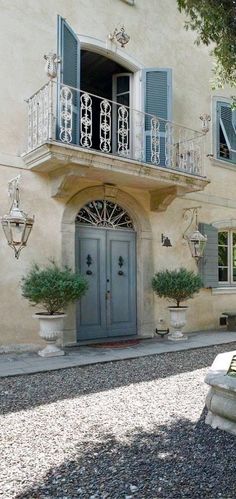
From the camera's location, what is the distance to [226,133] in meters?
10.7

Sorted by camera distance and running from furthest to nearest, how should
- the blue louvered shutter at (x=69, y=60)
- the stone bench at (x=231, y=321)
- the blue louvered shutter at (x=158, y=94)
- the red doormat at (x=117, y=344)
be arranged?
the stone bench at (x=231, y=321) → the blue louvered shutter at (x=158, y=94) → the red doormat at (x=117, y=344) → the blue louvered shutter at (x=69, y=60)

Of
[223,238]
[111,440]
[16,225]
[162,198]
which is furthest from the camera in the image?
[223,238]

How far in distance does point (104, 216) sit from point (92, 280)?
1.39 m

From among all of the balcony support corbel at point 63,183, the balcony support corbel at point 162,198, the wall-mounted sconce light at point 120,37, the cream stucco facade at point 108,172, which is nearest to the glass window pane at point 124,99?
the cream stucco facade at point 108,172

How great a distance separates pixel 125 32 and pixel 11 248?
213 inches

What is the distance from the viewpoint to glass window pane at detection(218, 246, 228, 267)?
1056cm

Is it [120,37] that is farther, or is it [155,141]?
[120,37]

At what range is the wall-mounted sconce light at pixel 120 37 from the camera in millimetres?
Result: 8367

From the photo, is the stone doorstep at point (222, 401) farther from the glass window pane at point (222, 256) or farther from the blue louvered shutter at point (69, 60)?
the glass window pane at point (222, 256)

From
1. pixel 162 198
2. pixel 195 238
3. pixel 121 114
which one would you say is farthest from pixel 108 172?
pixel 195 238

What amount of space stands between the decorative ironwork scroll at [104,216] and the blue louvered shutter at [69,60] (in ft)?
4.84

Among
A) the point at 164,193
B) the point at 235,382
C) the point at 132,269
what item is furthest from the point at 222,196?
the point at 235,382

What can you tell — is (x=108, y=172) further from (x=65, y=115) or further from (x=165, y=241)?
(x=165, y=241)

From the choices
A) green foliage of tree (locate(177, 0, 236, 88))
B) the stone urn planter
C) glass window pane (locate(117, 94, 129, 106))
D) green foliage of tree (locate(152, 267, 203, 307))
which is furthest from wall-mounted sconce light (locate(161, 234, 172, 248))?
green foliage of tree (locate(177, 0, 236, 88))
